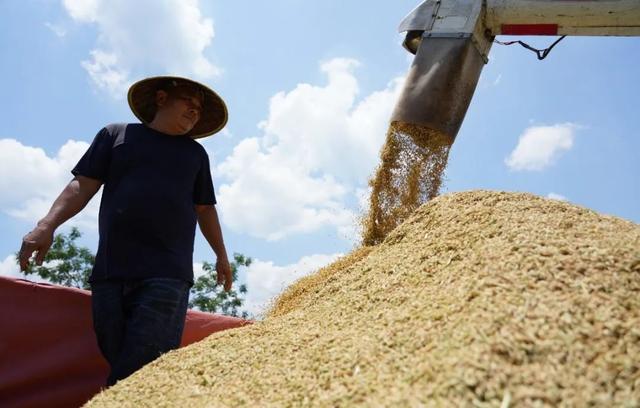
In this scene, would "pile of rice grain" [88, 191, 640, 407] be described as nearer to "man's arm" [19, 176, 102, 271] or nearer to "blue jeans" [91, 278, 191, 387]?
"blue jeans" [91, 278, 191, 387]

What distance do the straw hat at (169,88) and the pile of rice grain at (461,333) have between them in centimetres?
108

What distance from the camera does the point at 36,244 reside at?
222 cm

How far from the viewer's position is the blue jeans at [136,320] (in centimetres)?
215

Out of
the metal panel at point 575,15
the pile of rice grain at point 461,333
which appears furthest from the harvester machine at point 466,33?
the pile of rice grain at point 461,333

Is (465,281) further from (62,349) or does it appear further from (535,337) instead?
(62,349)

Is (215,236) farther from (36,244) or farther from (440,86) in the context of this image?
(440,86)

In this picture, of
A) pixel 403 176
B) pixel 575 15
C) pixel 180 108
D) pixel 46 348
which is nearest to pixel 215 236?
pixel 180 108

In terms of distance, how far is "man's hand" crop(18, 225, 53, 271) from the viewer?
2.21 metres

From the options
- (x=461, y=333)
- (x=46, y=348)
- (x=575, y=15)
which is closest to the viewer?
(x=461, y=333)

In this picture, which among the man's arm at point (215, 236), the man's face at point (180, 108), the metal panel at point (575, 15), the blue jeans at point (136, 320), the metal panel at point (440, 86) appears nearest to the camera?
the blue jeans at point (136, 320)

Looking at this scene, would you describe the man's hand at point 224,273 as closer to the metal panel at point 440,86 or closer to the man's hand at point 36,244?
the man's hand at point 36,244

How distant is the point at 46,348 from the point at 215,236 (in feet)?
3.02

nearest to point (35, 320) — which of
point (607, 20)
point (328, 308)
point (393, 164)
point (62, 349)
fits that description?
point (62, 349)

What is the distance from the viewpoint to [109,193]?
7.89ft
